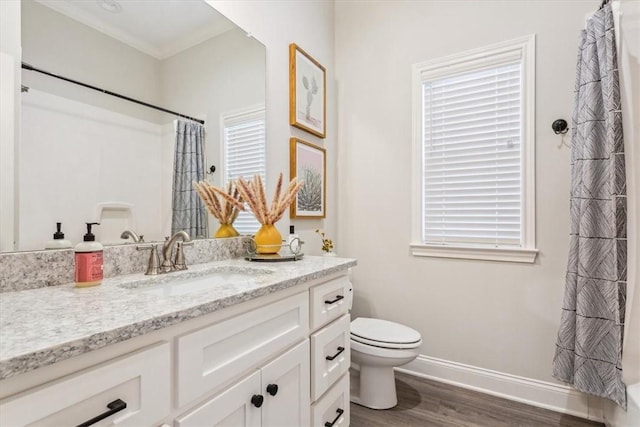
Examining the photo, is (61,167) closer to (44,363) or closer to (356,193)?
(44,363)

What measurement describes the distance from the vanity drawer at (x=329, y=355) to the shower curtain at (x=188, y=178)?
2.34 ft

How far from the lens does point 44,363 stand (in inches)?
19.8

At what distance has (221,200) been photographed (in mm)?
1593

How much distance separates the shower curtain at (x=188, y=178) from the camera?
1.38 meters

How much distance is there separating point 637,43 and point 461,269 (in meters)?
1.40

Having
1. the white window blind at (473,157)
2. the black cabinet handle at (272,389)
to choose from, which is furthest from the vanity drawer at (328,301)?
the white window blind at (473,157)

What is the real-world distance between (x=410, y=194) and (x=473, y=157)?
46cm

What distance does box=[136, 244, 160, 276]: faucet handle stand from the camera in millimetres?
1169

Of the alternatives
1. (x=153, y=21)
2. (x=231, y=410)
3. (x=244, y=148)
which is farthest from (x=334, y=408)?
(x=153, y=21)

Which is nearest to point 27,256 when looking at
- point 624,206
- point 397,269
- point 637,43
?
point 397,269

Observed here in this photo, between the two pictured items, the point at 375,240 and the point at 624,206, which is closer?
the point at 624,206

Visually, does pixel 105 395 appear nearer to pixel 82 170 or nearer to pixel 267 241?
pixel 82 170

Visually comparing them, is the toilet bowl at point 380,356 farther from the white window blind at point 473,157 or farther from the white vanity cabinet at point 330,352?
the white window blind at point 473,157

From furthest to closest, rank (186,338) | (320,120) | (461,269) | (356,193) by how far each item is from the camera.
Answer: (356,193), (320,120), (461,269), (186,338)
